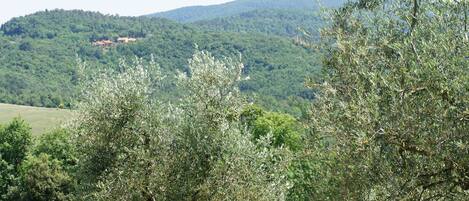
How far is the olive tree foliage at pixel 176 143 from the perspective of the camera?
16500 mm

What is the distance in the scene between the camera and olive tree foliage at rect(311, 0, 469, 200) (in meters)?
8.95

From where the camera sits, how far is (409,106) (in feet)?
30.8

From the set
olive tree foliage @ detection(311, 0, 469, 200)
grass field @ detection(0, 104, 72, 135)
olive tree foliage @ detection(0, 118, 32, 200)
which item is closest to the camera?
olive tree foliage @ detection(311, 0, 469, 200)

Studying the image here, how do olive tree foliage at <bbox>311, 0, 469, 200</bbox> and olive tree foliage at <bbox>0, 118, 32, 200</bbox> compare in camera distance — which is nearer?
olive tree foliage at <bbox>311, 0, 469, 200</bbox>

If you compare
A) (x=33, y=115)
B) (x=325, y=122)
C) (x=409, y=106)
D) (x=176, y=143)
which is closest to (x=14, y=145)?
(x=176, y=143)

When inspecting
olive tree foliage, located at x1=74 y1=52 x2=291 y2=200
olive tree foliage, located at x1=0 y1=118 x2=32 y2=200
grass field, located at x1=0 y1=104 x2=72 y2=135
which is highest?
olive tree foliage, located at x1=74 y1=52 x2=291 y2=200

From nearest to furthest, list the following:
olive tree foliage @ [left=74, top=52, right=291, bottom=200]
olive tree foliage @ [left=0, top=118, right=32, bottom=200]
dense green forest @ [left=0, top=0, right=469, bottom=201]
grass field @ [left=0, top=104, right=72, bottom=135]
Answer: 1. dense green forest @ [left=0, top=0, right=469, bottom=201]
2. olive tree foliage @ [left=74, top=52, right=291, bottom=200]
3. olive tree foliage @ [left=0, top=118, right=32, bottom=200]
4. grass field @ [left=0, top=104, right=72, bottom=135]

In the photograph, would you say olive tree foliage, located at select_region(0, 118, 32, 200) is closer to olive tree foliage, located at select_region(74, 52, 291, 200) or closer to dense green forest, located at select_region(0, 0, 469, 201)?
dense green forest, located at select_region(0, 0, 469, 201)

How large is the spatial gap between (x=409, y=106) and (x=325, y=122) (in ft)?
11.1

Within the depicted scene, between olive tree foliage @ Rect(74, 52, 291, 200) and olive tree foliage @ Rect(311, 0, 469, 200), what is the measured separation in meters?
4.65

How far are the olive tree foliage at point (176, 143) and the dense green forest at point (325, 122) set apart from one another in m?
0.04

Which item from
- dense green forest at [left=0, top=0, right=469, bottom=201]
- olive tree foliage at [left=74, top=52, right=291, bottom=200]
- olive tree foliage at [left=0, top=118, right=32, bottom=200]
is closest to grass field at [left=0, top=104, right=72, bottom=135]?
olive tree foliage at [left=0, top=118, right=32, bottom=200]

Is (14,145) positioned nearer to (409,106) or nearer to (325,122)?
(325,122)

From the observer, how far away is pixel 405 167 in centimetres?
993
